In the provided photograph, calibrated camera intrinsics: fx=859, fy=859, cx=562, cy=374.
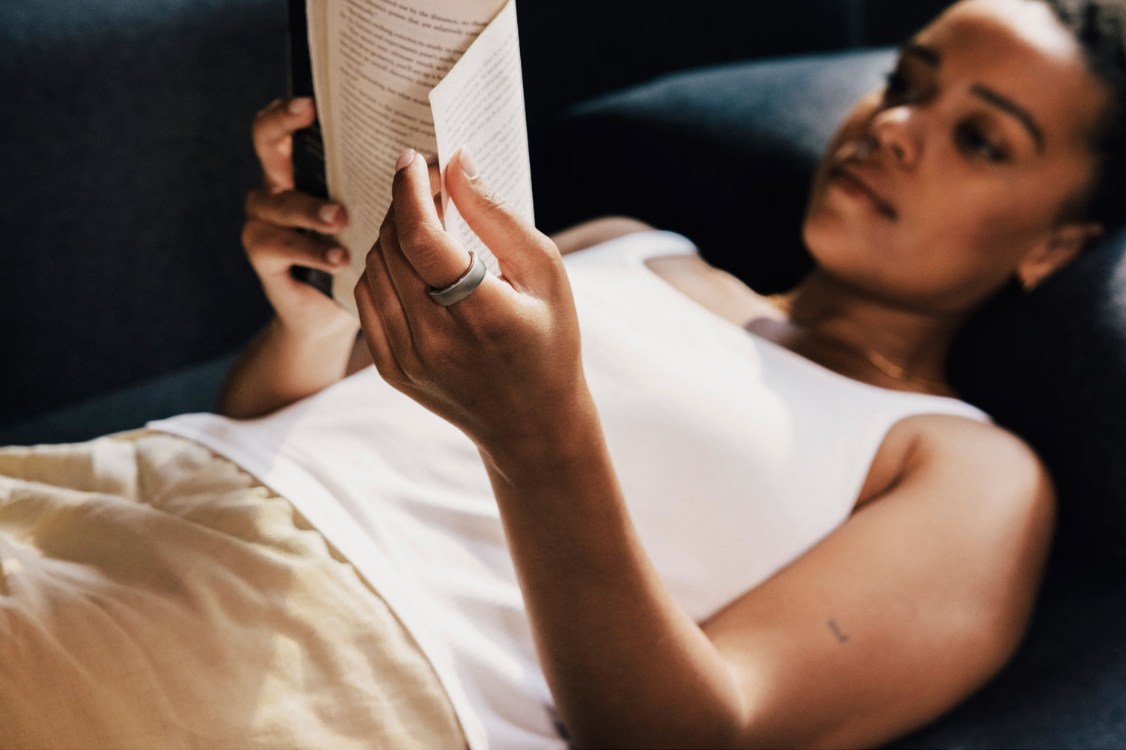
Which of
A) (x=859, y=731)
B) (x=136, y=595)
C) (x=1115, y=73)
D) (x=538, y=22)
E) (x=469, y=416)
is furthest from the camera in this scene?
(x=538, y=22)

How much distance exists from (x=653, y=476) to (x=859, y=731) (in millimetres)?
286

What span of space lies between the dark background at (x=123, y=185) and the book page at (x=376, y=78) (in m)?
0.54

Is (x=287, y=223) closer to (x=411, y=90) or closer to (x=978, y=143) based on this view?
(x=411, y=90)

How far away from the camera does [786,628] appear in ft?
2.41

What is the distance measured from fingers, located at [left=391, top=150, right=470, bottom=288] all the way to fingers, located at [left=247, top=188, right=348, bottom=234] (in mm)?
232

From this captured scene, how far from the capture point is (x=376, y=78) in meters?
0.58

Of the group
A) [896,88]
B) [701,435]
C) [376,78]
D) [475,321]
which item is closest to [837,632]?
[701,435]

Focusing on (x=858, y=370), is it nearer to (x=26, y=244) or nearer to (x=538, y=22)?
(x=538, y=22)

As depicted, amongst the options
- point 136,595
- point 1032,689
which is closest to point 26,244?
point 136,595

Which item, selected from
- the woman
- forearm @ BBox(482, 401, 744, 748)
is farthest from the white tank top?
forearm @ BBox(482, 401, 744, 748)

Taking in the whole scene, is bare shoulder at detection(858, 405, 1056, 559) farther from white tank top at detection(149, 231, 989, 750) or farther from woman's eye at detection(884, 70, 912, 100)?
woman's eye at detection(884, 70, 912, 100)

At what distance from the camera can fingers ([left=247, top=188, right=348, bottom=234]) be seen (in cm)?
70

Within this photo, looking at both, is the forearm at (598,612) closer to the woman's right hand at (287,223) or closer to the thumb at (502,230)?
the thumb at (502,230)

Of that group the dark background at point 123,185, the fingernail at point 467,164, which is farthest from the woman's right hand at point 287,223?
the dark background at point 123,185
